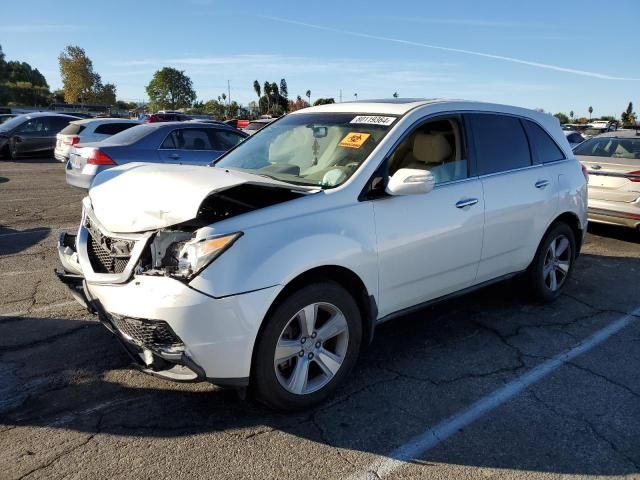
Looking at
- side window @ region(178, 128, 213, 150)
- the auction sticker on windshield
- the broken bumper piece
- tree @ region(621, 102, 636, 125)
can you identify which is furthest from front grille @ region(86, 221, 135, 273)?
tree @ region(621, 102, 636, 125)

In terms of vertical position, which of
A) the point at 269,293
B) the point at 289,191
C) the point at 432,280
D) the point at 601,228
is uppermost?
the point at 289,191

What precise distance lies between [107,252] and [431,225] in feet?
7.01

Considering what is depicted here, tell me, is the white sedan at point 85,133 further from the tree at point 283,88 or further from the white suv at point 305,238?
the tree at point 283,88

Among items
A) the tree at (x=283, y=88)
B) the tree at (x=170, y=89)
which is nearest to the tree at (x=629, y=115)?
the tree at (x=283, y=88)

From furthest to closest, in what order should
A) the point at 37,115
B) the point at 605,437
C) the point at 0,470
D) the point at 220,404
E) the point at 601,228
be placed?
the point at 37,115 < the point at 601,228 < the point at 220,404 < the point at 605,437 < the point at 0,470

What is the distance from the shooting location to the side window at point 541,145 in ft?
16.1

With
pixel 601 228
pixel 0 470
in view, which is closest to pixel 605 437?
pixel 0 470

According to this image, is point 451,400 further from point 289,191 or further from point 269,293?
point 289,191

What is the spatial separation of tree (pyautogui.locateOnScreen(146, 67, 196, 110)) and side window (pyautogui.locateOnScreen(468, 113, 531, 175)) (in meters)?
120

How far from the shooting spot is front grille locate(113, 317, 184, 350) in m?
2.78

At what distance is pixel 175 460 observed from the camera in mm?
2725

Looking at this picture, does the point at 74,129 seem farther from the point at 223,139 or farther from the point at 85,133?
the point at 223,139

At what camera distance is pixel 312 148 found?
4082 millimetres

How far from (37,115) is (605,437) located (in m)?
19.3
